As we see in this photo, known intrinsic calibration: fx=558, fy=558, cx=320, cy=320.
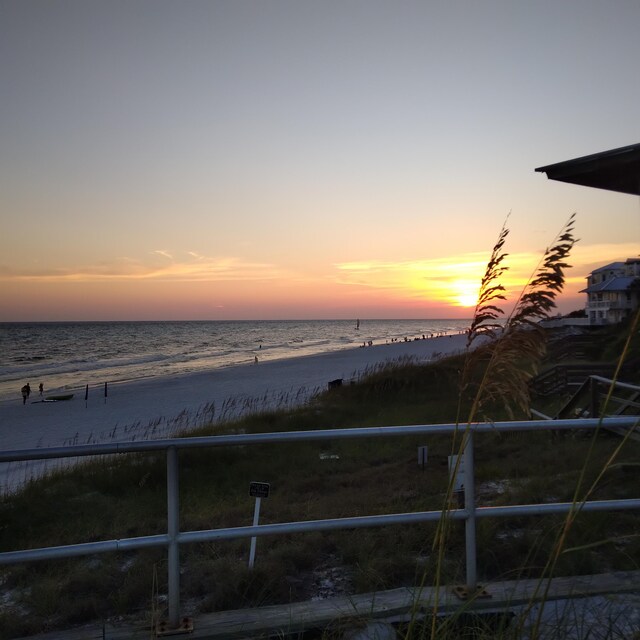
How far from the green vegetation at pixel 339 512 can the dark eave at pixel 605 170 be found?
173 cm

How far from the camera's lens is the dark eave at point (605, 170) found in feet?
12.7

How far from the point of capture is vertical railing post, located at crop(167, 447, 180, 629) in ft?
9.66

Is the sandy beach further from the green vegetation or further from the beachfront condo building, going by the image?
the beachfront condo building

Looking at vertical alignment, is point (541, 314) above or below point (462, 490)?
above

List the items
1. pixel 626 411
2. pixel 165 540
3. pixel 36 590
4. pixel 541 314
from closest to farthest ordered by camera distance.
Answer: pixel 541 314 < pixel 165 540 < pixel 36 590 < pixel 626 411

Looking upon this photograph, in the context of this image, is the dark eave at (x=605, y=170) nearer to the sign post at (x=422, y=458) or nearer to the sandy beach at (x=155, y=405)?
the sign post at (x=422, y=458)

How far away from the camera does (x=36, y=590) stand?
425 centimetres

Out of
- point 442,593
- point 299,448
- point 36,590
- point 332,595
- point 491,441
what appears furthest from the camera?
point 299,448

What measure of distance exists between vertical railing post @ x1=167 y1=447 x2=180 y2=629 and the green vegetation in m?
0.21

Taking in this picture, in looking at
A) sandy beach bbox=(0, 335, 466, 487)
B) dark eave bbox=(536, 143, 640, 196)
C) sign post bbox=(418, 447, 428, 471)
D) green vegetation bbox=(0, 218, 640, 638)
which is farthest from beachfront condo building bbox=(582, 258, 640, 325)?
dark eave bbox=(536, 143, 640, 196)

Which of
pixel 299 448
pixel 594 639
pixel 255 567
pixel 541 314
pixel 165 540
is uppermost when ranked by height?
pixel 541 314

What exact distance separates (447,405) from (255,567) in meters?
11.5

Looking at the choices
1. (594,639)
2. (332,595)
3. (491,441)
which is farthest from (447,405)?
(594,639)

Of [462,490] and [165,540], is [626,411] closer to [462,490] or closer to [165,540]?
[462,490]
